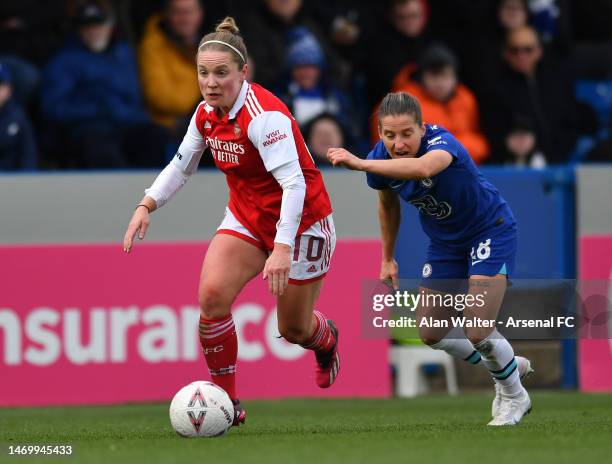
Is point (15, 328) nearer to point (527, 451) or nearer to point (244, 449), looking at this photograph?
point (244, 449)

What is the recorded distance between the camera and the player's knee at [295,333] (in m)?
7.38

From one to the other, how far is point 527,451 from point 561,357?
15.2 ft

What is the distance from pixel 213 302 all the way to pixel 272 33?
17.9 feet

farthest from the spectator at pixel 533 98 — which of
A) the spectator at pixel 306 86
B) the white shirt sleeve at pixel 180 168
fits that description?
the white shirt sleeve at pixel 180 168

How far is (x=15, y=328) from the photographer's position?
973 centimetres

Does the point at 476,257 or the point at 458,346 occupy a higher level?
the point at 476,257

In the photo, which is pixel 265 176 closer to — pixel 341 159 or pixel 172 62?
pixel 341 159

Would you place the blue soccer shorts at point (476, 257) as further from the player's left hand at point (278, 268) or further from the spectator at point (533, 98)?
the spectator at point (533, 98)

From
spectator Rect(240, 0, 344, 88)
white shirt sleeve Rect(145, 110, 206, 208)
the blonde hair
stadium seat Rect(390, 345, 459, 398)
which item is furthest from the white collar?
spectator Rect(240, 0, 344, 88)

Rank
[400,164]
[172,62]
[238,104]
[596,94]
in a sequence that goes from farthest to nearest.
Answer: [596,94] → [172,62] → [238,104] → [400,164]

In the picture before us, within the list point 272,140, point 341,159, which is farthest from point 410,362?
point 341,159

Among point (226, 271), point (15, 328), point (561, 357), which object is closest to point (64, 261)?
point (15, 328)

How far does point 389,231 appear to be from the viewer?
7535 millimetres

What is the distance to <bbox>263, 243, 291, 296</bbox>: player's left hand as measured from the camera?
659cm
